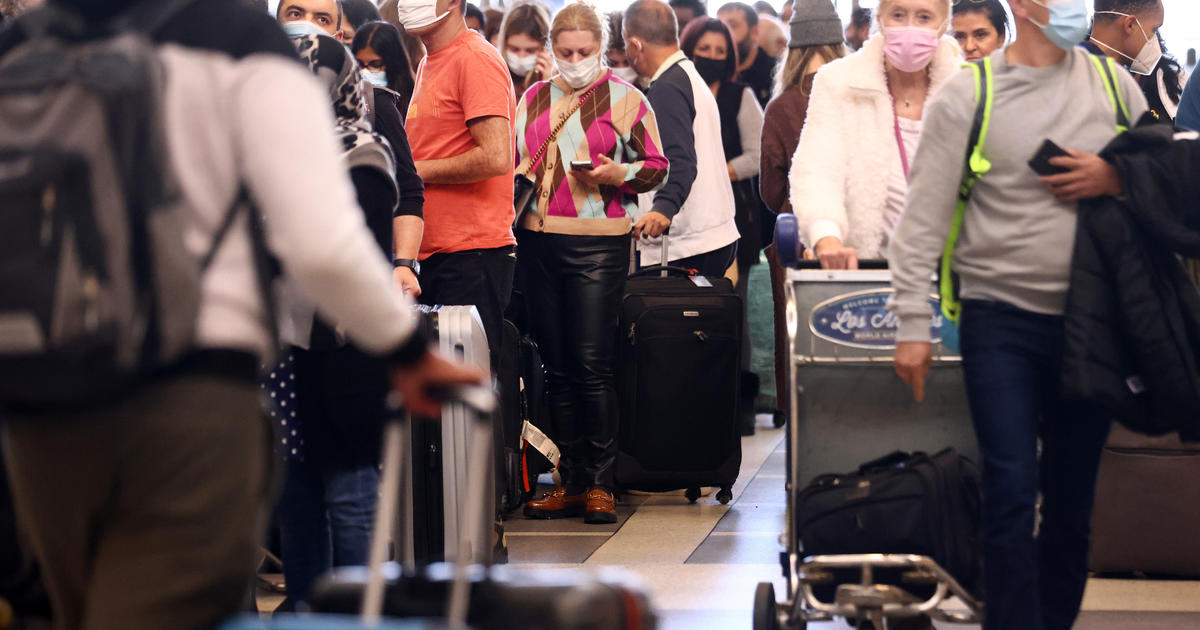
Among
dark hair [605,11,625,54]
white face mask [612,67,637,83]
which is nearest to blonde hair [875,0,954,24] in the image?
white face mask [612,67,637,83]

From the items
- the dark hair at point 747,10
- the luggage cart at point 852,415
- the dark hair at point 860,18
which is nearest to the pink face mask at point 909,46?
the luggage cart at point 852,415

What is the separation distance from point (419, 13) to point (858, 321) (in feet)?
5.90

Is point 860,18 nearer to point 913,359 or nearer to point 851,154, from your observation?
point 851,154

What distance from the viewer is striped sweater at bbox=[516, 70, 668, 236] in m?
5.23

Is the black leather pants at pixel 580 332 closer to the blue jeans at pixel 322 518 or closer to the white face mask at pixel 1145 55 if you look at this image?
the white face mask at pixel 1145 55

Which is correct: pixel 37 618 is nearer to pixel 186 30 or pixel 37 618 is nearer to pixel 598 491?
pixel 186 30

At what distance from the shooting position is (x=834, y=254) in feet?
11.5

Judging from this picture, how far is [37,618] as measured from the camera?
249 cm

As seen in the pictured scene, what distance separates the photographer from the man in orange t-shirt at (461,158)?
4.50 m

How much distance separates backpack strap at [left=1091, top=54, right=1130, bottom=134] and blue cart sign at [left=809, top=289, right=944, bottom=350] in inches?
24.0

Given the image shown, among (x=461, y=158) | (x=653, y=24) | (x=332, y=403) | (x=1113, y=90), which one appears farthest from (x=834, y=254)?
(x=653, y=24)

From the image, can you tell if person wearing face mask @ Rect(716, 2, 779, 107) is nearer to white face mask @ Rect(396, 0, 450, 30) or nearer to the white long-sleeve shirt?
white face mask @ Rect(396, 0, 450, 30)

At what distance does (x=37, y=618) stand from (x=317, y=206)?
1.13 m

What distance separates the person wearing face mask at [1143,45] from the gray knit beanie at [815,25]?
2.99ft
